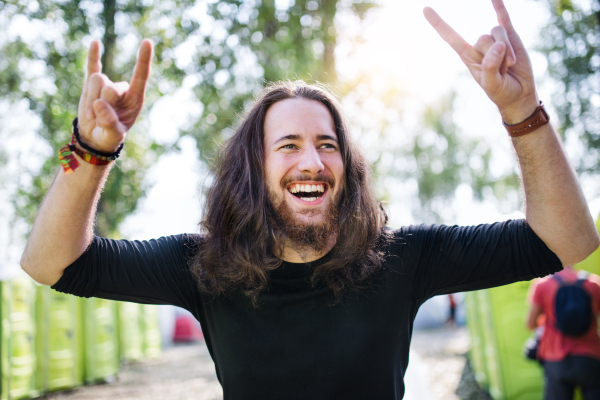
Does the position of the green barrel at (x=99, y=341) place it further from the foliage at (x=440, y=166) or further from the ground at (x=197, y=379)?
the foliage at (x=440, y=166)

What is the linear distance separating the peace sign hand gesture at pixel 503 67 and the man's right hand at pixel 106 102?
117 cm

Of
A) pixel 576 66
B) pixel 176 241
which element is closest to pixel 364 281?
pixel 176 241

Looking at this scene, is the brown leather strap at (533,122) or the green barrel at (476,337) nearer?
the brown leather strap at (533,122)

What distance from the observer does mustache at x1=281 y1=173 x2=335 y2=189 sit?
2.19 meters

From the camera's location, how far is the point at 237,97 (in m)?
8.09

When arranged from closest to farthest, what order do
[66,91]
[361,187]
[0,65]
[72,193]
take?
[72,193]
[361,187]
[66,91]
[0,65]

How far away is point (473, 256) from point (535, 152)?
0.48m

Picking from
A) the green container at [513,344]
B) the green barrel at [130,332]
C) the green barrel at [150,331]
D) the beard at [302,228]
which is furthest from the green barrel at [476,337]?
the green barrel at [150,331]

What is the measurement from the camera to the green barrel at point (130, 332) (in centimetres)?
1100

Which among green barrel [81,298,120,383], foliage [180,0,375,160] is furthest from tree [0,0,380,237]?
green barrel [81,298,120,383]

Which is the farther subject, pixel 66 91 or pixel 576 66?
pixel 576 66

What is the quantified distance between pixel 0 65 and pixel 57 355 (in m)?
7.61

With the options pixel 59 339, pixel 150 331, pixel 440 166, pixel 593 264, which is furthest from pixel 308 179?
pixel 440 166

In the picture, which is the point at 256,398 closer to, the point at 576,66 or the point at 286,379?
the point at 286,379
